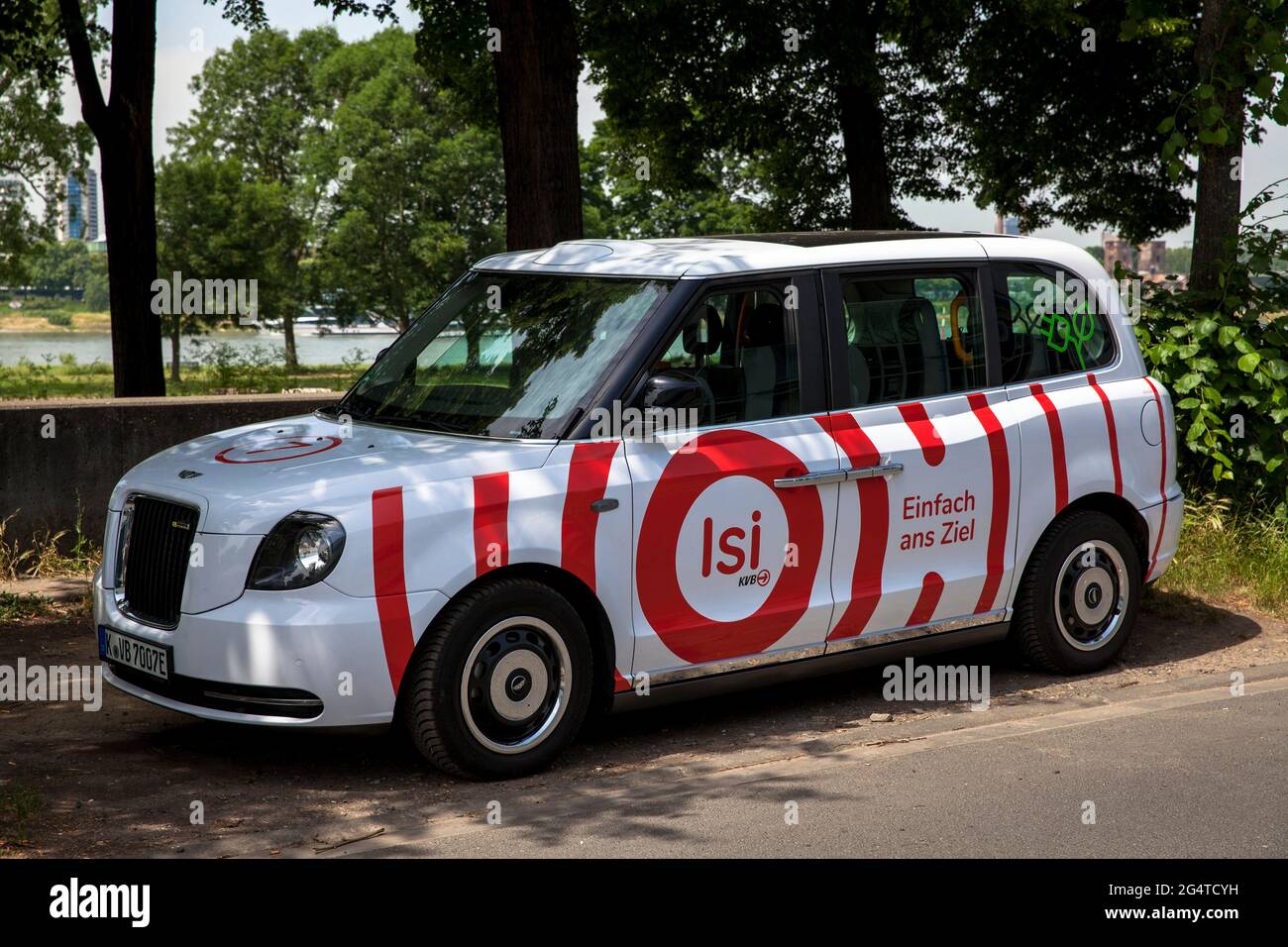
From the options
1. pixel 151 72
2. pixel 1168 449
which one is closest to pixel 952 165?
pixel 151 72

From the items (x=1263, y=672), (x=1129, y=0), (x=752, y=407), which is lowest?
(x=1263, y=672)

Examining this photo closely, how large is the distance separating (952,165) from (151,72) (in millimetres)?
19589

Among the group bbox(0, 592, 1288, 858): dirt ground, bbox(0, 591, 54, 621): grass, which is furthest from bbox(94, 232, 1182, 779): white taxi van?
bbox(0, 591, 54, 621): grass

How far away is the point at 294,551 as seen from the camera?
5441mm

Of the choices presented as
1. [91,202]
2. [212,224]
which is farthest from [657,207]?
[91,202]

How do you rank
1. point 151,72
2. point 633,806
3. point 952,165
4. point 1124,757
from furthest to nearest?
point 952,165 < point 151,72 < point 1124,757 < point 633,806

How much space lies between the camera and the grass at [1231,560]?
927 centimetres

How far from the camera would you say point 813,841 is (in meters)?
5.19

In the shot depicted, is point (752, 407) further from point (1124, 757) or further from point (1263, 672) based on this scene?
point (1263, 672)

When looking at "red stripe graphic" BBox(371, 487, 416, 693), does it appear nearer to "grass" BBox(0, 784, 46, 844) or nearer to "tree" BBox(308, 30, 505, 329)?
"grass" BBox(0, 784, 46, 844)

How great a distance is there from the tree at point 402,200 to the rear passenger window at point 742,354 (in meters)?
58.2

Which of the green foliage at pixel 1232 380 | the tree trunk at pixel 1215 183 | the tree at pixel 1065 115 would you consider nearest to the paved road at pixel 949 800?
the green foliage at pixel 1232 380

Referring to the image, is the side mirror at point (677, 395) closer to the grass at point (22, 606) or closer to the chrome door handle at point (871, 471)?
the chrome door handle at point (871, 471)
